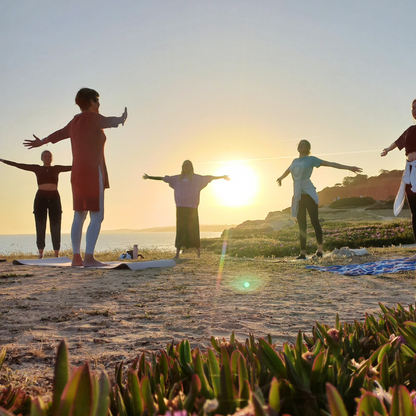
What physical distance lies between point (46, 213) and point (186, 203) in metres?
3.15

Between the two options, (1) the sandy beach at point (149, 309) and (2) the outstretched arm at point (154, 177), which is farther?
(2) the outstretched arm at point (154, 177)

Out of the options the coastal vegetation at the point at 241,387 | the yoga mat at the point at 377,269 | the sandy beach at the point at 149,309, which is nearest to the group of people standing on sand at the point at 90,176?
the yoga mat at the point at 377,269

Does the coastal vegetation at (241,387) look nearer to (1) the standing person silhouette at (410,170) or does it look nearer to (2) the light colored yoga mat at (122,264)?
(2) the light colored yoga mat at (122,264)

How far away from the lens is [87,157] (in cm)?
552

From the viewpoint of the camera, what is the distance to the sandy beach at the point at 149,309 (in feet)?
6.05

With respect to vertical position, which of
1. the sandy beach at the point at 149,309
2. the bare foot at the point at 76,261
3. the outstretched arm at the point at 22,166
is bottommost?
the sandy beach at the point at 149,309

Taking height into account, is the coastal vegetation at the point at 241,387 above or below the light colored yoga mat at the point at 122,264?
above

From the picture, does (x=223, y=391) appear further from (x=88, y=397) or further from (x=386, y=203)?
(x=386, y=203)

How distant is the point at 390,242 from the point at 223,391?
1248cm

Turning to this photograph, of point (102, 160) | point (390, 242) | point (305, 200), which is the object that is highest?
point (102, 160)

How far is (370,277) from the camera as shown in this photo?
17.1ft

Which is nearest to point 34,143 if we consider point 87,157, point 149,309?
point 87,157

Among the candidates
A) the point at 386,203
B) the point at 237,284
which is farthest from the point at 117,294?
the point at 386,203

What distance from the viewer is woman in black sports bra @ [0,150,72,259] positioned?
7742 millimetres
